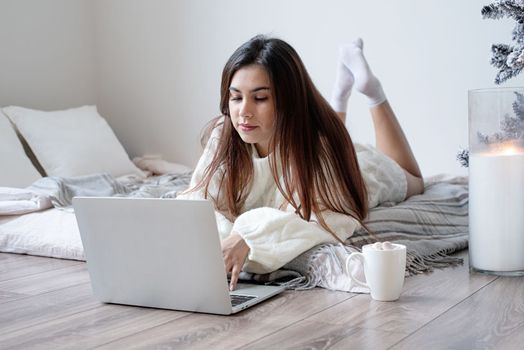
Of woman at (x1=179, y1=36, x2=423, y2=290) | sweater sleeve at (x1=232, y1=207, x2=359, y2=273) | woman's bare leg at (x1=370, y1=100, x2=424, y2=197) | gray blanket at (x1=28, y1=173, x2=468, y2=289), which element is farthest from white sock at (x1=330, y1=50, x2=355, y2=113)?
sweater sleeve at (x1=232, y1=207, x2=359, y2=273)

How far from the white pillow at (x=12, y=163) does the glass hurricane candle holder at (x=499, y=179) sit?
209 cm

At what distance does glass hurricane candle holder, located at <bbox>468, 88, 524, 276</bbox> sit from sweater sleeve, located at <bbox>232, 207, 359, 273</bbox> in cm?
42

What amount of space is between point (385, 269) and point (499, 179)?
460 mm

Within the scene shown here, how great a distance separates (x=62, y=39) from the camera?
4203 millimetres

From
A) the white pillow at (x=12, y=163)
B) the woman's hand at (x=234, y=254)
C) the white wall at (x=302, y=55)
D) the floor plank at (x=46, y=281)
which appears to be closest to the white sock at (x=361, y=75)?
the white wall at (x=302, y=55)

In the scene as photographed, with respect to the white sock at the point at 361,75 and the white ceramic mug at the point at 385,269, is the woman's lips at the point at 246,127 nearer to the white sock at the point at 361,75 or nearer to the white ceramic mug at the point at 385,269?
the white ceramic mug at the point at 385,269

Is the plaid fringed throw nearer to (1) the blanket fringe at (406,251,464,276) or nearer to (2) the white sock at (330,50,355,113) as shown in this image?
(1) the blanket fringe at (406,251,464,276)

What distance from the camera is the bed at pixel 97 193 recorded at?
6.64 ft

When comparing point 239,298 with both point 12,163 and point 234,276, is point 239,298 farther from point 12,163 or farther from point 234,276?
point 12,163

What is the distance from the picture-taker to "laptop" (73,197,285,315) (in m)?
1.62

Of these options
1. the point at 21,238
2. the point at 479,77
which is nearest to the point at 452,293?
the point at 21,238

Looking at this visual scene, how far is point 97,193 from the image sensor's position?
3.00m

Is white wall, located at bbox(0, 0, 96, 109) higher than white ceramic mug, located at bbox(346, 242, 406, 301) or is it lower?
higher

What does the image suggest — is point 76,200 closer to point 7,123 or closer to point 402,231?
point 402,231
